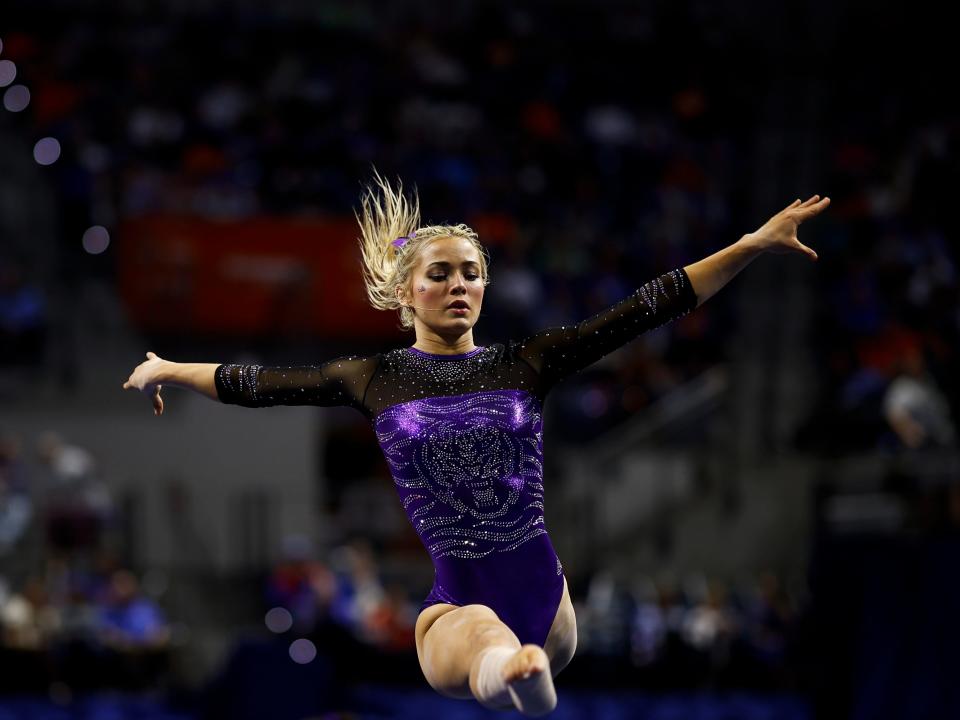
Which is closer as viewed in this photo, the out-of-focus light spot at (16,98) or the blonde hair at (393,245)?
the blonde hair at (393,245)

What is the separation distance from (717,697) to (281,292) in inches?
214

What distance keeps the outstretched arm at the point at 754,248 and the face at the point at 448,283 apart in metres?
0.67

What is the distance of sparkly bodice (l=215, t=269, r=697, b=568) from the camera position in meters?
4.02

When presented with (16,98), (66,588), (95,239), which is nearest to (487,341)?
(95,239)

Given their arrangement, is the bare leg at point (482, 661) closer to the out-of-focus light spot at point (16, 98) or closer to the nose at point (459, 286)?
the nose at point (459, 286)

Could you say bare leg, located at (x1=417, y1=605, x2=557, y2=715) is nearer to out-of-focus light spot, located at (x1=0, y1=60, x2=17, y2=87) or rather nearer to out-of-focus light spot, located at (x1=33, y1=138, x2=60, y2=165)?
out-of-focus light spot, located at (x1=33, y1=138, x2=60, y2=165)

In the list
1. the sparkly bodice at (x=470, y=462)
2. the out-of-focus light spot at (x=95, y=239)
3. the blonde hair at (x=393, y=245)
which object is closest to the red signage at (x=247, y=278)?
the out-of-focus light spot at (x=95, y=239)

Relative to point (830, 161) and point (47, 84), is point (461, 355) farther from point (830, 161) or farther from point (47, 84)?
point (830, 161)

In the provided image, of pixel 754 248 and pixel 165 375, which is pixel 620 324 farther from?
pixel 165 375

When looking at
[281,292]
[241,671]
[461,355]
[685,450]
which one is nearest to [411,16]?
[281,292]

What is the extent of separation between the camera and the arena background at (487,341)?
9.53m

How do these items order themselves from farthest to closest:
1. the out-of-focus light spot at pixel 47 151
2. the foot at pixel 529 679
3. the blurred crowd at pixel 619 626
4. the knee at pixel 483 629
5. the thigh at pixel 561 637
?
1. the out-of-focus light spot at pixel 47 151
2. the blurred crowd at pixel 619 626
3. the thigh at pixel 561 637
4. the knee at pixel 483 629
5. the foot at pixel 529 679

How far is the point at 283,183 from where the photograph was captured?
42.4 ft

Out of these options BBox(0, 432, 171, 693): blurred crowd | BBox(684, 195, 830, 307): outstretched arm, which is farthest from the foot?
BBox(0, 432, 171, 693): blurred crowd
